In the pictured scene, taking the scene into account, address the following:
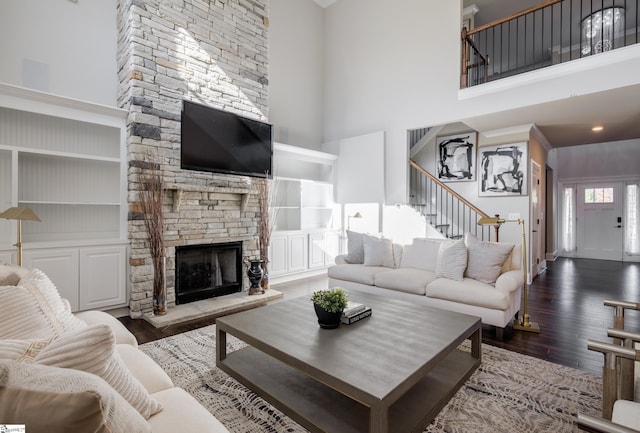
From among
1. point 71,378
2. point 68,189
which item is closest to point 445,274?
point 71,378

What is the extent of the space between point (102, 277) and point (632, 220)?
11.4m

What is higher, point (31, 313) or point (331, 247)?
point (31, 313)

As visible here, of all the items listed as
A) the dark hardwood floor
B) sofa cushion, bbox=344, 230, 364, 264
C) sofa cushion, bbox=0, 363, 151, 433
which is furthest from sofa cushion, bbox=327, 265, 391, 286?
sofa cushion, bbox=0, 363, 151, 433

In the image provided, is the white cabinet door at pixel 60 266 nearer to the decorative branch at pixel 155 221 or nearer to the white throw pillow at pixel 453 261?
the decorative branch at pixel 155 221

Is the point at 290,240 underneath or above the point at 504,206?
underneath

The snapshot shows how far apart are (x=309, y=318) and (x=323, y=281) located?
10.9 feet

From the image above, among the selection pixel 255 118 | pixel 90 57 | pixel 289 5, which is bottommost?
pixel 255 118

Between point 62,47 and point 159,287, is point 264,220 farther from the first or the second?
point 62,47

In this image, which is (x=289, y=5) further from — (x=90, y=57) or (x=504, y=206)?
(x=504, y=206)

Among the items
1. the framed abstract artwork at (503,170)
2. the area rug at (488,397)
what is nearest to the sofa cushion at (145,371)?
the area rug at (488,397)

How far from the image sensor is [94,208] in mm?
4102

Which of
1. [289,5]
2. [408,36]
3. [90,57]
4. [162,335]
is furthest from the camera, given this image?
[289,5]

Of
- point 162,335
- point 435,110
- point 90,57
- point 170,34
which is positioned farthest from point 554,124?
point 90,57

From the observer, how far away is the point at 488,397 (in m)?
2.10
